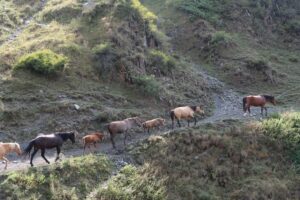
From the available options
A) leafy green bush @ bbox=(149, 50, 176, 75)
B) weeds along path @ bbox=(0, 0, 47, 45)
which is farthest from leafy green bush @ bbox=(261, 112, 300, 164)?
weeds along path @ bbox=(0, 0, 47, 45)

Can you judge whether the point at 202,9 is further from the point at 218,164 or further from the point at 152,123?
the point at 218,164

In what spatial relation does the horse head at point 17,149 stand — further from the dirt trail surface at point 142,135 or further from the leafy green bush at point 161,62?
the leafy green bush at point 161,62

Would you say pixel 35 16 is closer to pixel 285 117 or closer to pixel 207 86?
pixel 207 86

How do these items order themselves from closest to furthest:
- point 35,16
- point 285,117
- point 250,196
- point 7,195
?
point 7,195, point 250,196, point 285,117, point 35,16

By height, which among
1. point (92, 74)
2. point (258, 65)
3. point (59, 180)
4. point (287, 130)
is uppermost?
point (92, 74)

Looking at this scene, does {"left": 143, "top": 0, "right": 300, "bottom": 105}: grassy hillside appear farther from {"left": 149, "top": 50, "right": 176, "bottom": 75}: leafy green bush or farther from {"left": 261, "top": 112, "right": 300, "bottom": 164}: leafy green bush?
{"left": 261, "top": 112, "right": 300, "bottom": 164}: leafy green bush

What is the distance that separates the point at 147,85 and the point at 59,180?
44.3 feet

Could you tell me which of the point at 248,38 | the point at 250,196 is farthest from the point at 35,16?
the point at 250,196

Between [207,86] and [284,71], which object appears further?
[284,71]

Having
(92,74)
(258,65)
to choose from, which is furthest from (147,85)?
(258,65)

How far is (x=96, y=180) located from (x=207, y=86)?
20104 millimetres

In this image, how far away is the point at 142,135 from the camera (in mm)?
27531

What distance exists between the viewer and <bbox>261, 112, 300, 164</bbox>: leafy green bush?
2612cm

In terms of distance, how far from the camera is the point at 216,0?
58.8m
